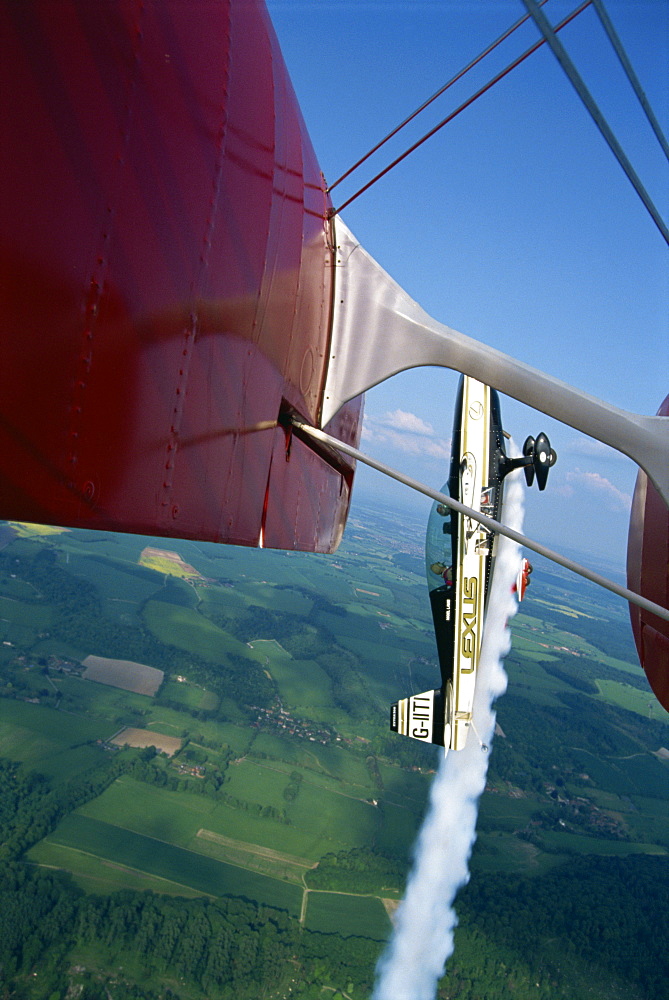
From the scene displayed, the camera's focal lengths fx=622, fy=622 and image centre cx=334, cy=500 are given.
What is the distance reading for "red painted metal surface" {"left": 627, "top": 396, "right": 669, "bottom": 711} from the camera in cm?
450

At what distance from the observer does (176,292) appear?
215 centimetres

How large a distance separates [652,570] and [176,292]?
4.04m

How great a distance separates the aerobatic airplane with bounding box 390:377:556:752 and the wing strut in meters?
10.4

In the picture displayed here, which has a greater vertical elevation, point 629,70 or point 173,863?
point 629,70

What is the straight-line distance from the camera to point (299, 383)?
137 inches

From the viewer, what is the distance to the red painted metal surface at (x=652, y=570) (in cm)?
450

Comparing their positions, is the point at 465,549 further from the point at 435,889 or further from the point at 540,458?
the point at 435,889

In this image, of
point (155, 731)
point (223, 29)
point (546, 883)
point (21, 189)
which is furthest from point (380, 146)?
point (155, 731)

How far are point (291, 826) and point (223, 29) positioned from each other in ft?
163

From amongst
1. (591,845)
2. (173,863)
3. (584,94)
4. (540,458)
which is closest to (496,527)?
(584,94)

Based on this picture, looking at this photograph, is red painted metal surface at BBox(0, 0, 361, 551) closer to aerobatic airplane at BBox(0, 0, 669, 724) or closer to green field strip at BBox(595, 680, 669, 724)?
aerobatic airplane at BBox(0, 0, 669, 724)

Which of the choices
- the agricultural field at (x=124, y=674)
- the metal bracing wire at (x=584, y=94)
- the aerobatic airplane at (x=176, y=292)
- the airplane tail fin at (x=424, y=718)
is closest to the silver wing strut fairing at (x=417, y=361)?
the aerobatic airplane at (x=176, y=292)

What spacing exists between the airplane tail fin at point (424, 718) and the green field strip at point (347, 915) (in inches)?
1166

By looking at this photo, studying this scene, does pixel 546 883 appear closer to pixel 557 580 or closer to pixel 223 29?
pixel 223 29
